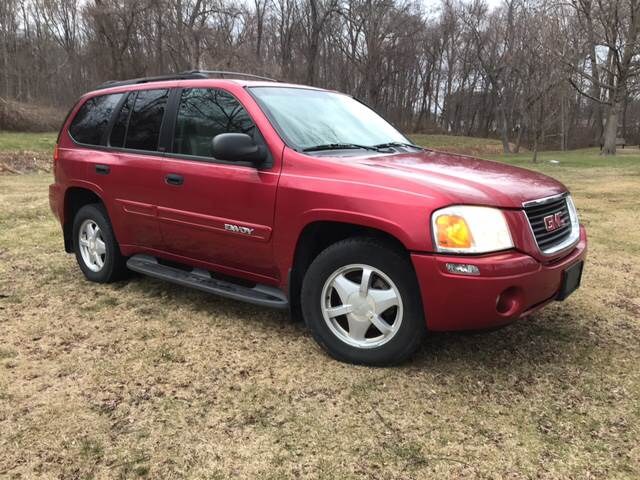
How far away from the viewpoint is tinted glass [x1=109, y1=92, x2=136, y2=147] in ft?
14.5

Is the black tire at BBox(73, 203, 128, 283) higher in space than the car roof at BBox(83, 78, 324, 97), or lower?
lower

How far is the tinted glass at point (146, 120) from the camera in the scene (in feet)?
13.6

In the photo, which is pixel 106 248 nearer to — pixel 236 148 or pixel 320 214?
pixel 236 148

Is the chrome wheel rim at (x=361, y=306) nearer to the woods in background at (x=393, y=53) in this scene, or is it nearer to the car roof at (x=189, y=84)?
the car roof at (x=189, y=84)

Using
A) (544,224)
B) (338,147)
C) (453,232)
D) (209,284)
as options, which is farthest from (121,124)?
(544,224)

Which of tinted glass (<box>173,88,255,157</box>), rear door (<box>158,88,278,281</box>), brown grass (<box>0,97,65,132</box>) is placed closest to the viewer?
rear door (<box>158,88,278,281</box>)

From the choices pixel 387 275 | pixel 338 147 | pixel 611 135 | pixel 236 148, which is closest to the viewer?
pixel 387 275

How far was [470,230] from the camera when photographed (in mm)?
2795

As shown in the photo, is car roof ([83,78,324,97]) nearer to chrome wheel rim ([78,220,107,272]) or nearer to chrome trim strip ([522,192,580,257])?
chrome wheel rim ([78,220,107,272])

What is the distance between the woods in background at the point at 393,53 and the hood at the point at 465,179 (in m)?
21.6

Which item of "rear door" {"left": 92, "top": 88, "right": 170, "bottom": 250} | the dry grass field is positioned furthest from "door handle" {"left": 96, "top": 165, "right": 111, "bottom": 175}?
the dry grass field

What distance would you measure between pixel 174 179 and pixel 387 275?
175 centimetres

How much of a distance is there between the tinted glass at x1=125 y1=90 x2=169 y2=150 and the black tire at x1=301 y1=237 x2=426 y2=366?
1.75 metres

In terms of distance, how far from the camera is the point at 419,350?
11.3 feet
